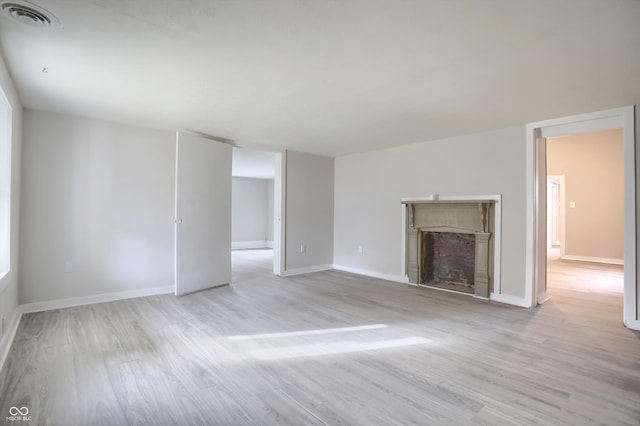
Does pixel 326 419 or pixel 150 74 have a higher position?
pixel 150 74

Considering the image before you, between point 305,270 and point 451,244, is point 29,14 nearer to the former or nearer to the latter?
point 305,270

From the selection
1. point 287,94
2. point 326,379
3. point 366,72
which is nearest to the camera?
point 326,379

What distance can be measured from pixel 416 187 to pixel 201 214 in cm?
312

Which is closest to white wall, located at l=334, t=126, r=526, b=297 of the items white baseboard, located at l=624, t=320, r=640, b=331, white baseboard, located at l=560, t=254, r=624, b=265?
white baseboard, located at l=624, t=320, r=640, b=331

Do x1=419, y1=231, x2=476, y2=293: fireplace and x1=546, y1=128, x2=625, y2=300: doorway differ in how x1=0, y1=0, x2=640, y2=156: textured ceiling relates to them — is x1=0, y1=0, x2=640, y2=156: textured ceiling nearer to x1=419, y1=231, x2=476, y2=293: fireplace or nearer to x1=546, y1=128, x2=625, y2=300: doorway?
x1=419, y1=231, x2=476, y2=293: fireplace

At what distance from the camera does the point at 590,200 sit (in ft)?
21.9

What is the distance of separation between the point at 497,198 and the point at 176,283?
4.12 meters

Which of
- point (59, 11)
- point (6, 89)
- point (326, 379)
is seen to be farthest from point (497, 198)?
point (6, 89)

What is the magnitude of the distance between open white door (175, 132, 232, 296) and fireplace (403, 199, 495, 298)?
8.91 ft

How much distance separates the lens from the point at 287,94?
2801 millimetres

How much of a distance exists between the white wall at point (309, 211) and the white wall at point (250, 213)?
418cm

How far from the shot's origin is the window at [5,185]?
2.59m

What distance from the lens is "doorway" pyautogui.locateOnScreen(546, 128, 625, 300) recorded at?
6.28m

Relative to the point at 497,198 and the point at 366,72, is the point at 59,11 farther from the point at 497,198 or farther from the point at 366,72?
the point at 497,198
